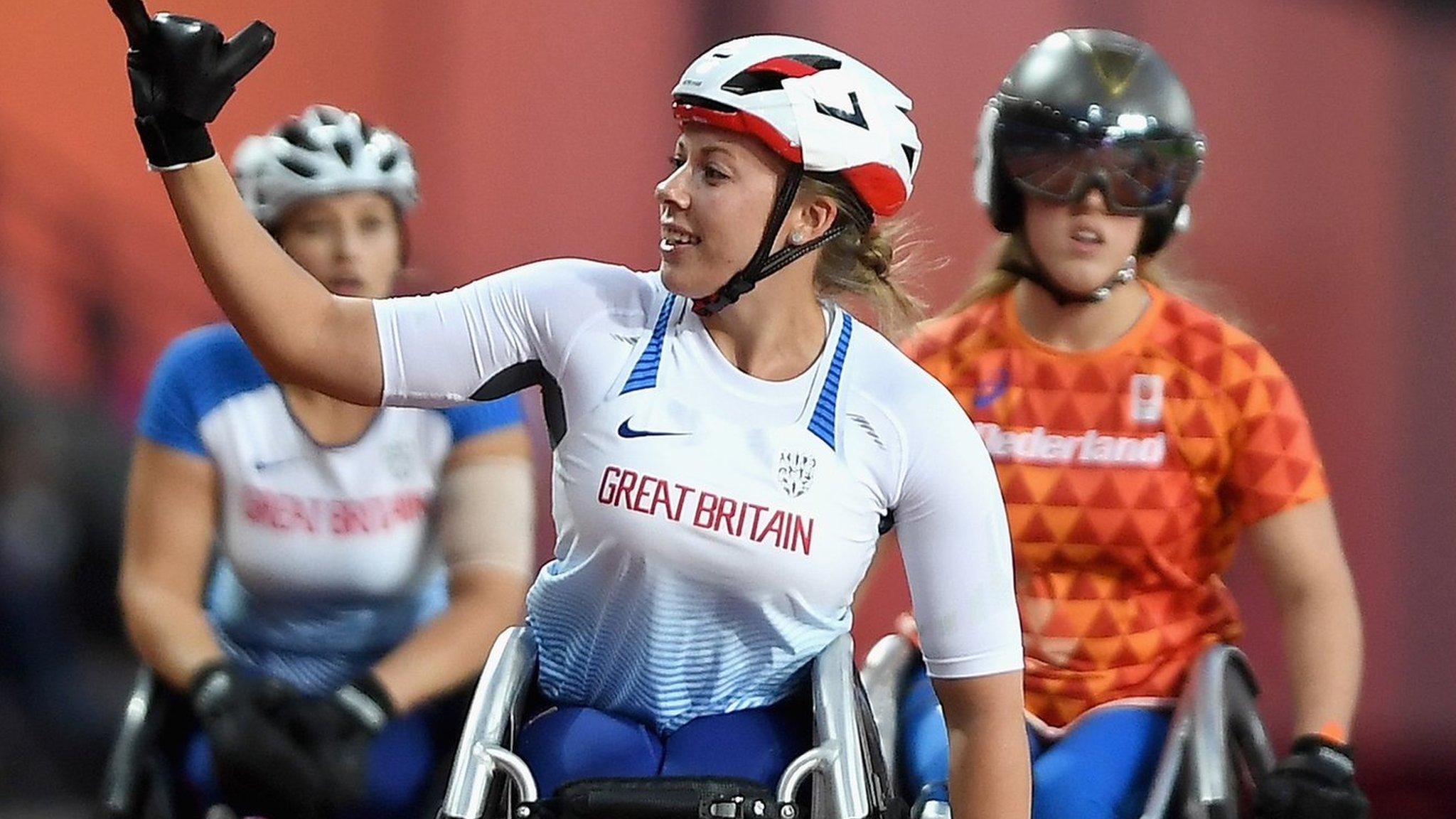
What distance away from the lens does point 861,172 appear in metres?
2.36

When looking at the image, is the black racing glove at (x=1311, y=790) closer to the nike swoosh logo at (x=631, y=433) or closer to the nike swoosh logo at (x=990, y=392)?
the nike swoosh logo at (x=990, y=392)

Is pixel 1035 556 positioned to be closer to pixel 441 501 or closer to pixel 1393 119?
pixel 441 501

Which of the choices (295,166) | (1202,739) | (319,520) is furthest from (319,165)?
(1202,739)

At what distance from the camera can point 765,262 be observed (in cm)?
231

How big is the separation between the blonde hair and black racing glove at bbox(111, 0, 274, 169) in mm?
715

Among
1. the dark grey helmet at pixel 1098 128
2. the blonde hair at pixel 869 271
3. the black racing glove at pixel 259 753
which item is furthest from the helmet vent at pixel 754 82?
the black racing glove at pixel 259 753

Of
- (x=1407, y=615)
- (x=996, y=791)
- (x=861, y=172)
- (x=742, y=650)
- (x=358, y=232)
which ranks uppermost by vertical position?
(x=861, y=172)

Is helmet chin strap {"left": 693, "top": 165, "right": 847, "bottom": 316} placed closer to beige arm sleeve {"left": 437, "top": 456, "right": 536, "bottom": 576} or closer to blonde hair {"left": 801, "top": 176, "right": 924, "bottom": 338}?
blonde hair {"left": 801, "top": 176, "right": 924, "bottom": 338}

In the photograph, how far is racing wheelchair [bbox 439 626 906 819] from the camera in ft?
7.09

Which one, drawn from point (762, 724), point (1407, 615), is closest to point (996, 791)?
point (762, 724)

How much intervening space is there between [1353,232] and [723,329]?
10.1 feet

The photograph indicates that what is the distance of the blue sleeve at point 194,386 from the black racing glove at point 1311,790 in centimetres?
140

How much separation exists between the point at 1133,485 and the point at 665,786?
946 mm

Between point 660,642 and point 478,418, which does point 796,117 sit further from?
point 478,418
